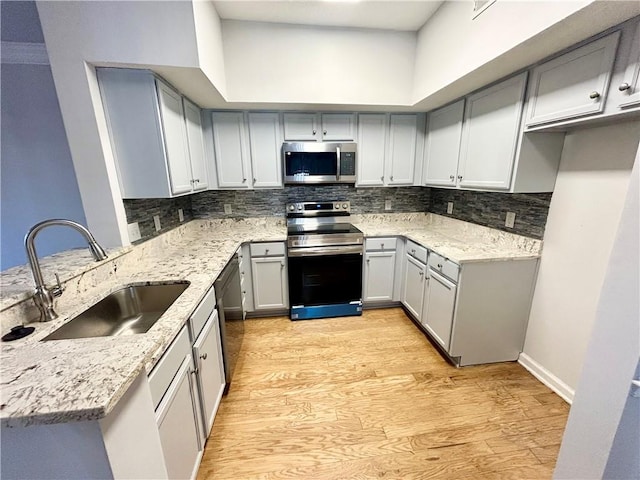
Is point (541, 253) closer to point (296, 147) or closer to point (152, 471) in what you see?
point (296, 147)

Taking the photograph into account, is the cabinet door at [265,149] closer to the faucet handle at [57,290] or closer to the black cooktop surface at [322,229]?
the black cooktop surface at [322,229]

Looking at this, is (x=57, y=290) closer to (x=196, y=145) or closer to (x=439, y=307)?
(x=196, y=145)

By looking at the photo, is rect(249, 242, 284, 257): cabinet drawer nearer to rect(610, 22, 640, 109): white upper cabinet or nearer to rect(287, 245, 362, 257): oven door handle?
rect(287, 245, 362, 257): oven door handle

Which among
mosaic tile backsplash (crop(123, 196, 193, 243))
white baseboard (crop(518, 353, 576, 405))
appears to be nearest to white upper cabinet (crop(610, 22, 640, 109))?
white baseboard (crop(518, 353, 576, 405))

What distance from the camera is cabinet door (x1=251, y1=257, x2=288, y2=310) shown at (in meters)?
2.68

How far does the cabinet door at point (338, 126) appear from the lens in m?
2.78

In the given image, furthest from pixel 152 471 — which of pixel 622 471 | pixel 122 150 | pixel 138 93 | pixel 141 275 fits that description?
pixel 138 93

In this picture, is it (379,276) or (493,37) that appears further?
(379,276)

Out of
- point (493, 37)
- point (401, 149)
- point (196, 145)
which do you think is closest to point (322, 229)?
point (401, 149)

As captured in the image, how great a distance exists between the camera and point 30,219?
213 centimetres

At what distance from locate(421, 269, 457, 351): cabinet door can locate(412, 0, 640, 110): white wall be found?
1.57m

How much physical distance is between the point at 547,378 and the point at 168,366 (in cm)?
257

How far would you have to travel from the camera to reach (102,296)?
1.35 meters

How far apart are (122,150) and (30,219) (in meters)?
1.31
